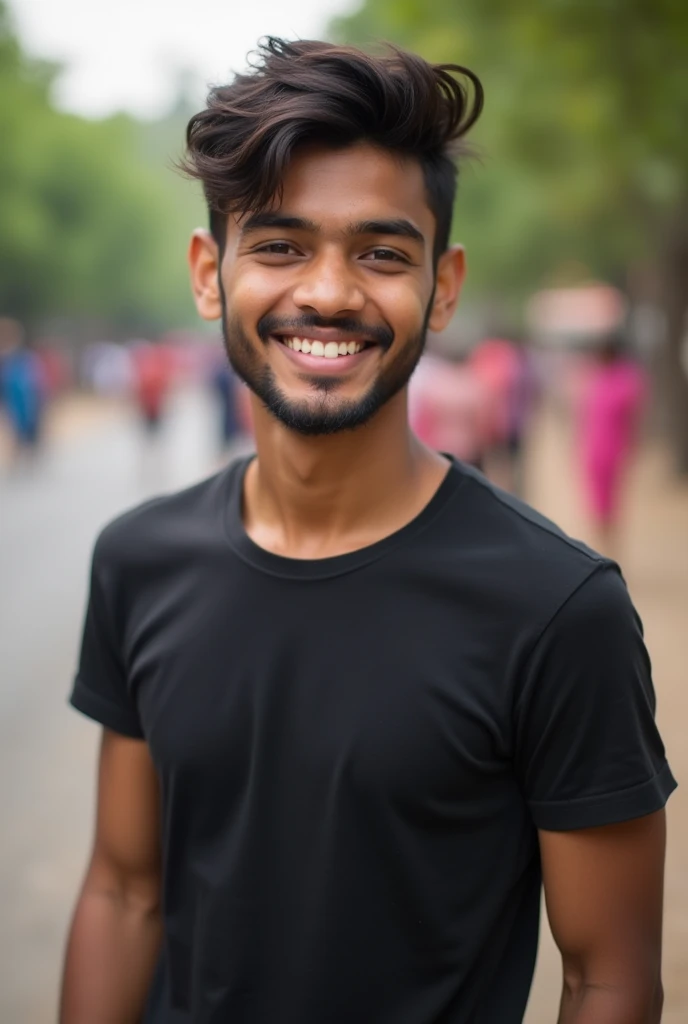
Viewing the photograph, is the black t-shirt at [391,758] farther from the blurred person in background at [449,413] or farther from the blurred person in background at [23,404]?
the blurred person in background at [23,404]

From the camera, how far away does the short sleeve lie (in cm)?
211

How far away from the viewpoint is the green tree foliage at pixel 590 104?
1041 cm

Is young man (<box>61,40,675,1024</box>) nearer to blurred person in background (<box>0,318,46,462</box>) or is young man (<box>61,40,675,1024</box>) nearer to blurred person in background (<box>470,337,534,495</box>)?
blurred person in background (<box>470,337,534,495</box>)

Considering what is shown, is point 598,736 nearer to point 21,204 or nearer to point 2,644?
point 2,644

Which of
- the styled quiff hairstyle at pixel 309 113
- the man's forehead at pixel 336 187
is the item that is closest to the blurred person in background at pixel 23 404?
the styled quiff hairstyle at pixel 309 113

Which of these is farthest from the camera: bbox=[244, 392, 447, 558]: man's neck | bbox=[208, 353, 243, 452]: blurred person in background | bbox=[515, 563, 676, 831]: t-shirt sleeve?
bbox=[208, 353, 243, 452]: blurred person in background

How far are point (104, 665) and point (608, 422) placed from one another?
320 inches

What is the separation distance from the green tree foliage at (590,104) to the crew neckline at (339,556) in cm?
348

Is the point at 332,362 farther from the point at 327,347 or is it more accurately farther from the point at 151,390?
the point at 151,390

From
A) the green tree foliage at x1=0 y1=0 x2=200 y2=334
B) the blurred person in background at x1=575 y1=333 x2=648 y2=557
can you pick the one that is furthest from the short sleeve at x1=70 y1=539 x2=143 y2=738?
the green tree foliage at x1=0 y1=0 x2=200 y2=334

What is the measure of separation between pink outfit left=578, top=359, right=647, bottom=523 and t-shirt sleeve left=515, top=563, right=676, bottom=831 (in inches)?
320

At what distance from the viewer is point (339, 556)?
1.99 metres

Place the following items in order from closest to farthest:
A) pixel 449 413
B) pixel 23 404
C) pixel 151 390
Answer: pixel 449 413 < pixel 151 390 < pixel 23 404

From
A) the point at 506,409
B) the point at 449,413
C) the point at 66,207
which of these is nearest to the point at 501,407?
the point at 506,409
